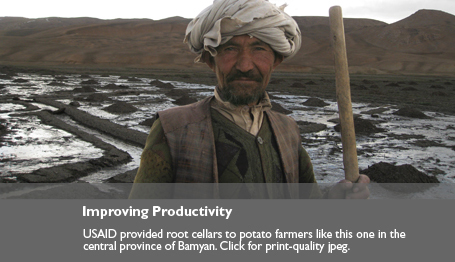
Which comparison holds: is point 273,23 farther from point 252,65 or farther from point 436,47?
point 436,47

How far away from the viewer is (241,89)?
151 centimetres

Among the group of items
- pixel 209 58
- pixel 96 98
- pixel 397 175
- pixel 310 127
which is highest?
pixel 209 58

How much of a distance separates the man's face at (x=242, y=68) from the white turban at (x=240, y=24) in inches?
1.1

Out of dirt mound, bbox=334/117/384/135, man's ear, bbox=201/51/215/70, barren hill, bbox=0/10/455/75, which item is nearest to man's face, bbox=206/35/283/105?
man's ear, bbox=201/51/215/70

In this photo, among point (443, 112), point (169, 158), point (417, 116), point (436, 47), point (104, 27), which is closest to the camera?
point (169, 158)

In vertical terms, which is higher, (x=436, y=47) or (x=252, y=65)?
(x=436, y=47)

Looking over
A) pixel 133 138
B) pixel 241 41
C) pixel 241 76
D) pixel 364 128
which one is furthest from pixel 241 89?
pixel 364 128

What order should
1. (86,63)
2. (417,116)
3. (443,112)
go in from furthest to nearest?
(86,63) < (443,112) < (417,116)

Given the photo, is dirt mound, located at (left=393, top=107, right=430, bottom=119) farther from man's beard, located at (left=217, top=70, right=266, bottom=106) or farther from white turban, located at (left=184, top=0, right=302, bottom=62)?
man's beard, located at (left=217, top=70, right=266, bottom=106)

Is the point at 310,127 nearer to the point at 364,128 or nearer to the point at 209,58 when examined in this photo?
the point at 364,128

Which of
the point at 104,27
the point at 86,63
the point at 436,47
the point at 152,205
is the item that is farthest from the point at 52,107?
the point at 104,27

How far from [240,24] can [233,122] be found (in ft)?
1.19

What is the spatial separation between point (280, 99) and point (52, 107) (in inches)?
294

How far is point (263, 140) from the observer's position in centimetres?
152
